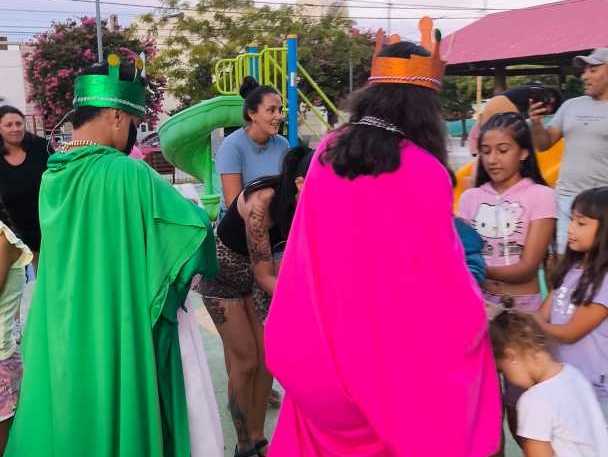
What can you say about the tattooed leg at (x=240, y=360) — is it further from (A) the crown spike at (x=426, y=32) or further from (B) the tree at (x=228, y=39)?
(B) the tree at (x=228, y=39)

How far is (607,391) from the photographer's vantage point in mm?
2258

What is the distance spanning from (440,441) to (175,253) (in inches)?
41.7

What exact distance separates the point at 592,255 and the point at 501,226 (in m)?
0.49

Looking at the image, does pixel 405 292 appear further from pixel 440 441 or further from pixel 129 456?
pixel 129 456

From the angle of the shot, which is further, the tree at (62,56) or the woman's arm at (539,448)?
the tree at (62,56)

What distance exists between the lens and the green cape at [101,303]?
2230mm

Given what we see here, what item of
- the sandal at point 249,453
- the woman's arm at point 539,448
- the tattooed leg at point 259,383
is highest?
the woman's arm at point 539,448

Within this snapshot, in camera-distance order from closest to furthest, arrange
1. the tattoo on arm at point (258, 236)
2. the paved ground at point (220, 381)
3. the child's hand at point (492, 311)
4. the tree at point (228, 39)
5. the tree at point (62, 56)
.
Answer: the child's hand at point (492, 311) < the tattoo on arm at point (258, 236) < the paved ground at point (220, 381) < the tree at point (228, 39) < the tree at point (62, 56)

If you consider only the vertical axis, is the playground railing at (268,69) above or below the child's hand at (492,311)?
above

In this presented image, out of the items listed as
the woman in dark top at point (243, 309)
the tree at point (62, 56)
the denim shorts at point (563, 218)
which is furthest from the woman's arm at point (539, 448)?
the tree at point (62, 56)

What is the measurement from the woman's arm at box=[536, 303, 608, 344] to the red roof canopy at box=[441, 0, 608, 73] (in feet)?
33.3

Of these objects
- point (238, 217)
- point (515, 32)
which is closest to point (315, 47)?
point (515, 32)

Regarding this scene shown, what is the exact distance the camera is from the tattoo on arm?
8.91ft

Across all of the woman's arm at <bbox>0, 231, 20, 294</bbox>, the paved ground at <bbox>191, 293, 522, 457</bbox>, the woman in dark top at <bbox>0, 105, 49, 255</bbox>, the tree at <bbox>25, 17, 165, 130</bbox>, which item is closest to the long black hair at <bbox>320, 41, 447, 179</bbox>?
the woman's arm at <bbox>0, 231, 20, 294</bbox>
